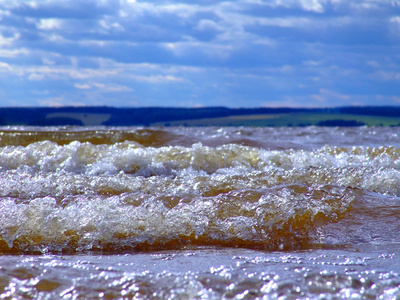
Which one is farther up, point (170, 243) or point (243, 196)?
point (243, 196)

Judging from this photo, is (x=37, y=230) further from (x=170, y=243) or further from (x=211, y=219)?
(x=211, y=219)

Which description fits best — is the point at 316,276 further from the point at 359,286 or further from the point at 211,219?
the point at 211,219

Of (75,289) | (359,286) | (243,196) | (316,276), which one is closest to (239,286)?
(316,276)

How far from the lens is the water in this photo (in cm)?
208

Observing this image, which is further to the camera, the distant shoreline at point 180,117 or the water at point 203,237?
the distant shoreline at point 180,117

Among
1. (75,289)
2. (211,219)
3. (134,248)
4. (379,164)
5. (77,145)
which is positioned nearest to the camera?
(75,289)

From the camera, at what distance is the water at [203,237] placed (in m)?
2.08

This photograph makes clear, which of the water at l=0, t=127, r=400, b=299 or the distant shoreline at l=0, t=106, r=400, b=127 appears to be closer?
the water at l=0, t=127, r=400, b=299

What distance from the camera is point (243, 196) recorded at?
3260 millimetres

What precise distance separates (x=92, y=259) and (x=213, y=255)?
640 millimetres

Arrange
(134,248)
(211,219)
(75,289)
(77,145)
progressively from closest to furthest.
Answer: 1. (75,289)
2. (134,248)
3. (211,219)
4. (77,145)

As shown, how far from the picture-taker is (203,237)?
2.88 meters

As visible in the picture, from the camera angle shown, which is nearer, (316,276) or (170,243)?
(316,276)

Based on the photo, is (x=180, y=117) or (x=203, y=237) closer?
(x=203, y=237)
